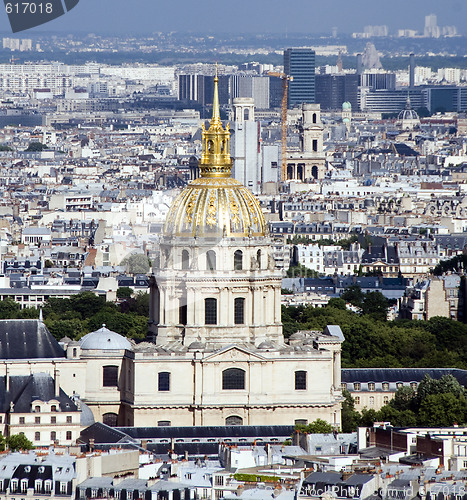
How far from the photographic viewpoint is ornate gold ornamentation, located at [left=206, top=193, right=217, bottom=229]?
6938 cm

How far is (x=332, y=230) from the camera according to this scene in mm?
146125

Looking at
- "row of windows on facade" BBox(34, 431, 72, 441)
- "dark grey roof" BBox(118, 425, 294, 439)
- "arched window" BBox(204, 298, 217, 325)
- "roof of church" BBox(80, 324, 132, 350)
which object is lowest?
"dark grey roof" BBox(118, 425, 294, 439)

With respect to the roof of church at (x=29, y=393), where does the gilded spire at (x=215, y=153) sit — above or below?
above

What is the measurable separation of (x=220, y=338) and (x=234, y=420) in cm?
258

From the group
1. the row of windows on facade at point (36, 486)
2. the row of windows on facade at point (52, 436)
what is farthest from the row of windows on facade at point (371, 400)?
the row of windows on facade at point (36, 486)

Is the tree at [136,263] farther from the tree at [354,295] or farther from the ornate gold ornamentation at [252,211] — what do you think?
the ornate gold ornamentation at [252,211]

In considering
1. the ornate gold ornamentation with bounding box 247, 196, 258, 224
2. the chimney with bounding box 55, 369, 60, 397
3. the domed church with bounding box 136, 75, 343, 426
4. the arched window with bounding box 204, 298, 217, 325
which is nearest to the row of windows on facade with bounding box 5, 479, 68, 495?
the chimney with bounding box 55, 369, 60, 397

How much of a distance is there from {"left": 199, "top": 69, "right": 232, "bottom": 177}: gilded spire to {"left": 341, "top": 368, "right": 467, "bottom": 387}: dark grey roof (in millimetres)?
7372

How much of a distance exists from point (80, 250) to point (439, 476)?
258 feet

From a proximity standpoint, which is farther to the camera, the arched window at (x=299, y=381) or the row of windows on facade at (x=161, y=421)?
the arched window at (x=299, y=381)

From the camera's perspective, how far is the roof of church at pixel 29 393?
2496 inches

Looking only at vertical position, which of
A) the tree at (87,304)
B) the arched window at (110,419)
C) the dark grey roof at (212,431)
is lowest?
the arched window at (110,419)

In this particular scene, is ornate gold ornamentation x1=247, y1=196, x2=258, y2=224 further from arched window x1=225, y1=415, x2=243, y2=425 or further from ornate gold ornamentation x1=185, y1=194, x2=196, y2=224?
arched window x1=225, y1=415, x2=243, y2=425

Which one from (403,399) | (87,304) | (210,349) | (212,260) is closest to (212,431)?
(210,349)
